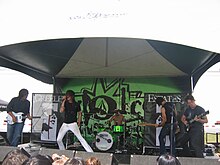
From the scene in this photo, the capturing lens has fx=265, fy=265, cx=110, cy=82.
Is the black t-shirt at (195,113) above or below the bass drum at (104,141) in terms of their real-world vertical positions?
above

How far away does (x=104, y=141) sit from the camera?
6824 millimetres

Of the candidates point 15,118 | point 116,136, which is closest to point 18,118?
point 15,118

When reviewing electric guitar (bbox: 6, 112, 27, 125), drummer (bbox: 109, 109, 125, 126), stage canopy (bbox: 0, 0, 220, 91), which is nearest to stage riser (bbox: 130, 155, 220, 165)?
stage canopy (bbox: 0, 0, 220, 91)

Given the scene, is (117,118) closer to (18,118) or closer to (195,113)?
(195,113)

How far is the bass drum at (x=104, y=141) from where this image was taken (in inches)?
266

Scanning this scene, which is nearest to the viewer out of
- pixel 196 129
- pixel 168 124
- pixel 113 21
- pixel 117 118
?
pixel 113 21

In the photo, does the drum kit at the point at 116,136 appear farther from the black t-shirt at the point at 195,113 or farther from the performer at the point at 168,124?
the black t-shirt at the point at 195,113

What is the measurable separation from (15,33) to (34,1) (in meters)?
0.45

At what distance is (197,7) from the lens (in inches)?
109

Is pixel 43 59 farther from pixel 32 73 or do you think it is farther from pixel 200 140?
pixel 200 140

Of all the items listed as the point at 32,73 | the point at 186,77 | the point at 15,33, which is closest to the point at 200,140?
the point at 186,77

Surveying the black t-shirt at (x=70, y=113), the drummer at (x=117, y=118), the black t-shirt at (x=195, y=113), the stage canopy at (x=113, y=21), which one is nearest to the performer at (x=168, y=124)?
the black t-shirt at (x=195, y=113)

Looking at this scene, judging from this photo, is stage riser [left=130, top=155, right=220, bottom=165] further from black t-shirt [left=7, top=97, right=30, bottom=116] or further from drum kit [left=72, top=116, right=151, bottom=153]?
drum kit [left=72, top=116, right=151, bottom=153]

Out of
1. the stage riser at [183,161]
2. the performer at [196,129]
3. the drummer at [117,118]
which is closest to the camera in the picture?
the stage riser at [183,161]
